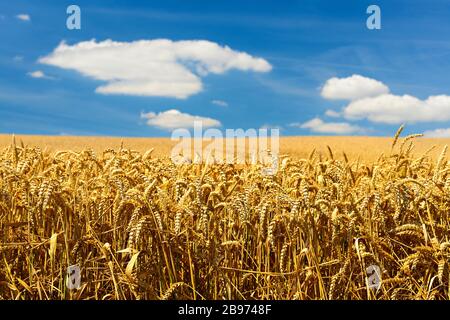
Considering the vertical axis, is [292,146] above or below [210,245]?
above

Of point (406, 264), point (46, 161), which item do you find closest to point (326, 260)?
point (406, 264)

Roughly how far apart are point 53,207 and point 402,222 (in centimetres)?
224

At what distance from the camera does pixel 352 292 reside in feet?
9.47

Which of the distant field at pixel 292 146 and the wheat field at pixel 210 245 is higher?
the distant field at pixel 292 146

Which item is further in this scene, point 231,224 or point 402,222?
point 402,222

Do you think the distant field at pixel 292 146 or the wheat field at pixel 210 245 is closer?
the wheat field at pixel 210 245

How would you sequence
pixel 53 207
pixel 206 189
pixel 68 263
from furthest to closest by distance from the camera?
pixel 206 189 → pixel 53 207 → pixel 68 263

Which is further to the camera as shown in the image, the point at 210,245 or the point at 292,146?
the point at 292,146

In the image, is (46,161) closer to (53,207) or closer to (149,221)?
(53,207)

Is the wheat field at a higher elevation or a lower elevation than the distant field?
lower

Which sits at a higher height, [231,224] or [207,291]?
[231,224]

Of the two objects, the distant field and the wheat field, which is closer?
the wheat field
